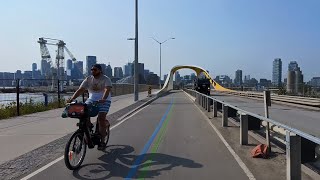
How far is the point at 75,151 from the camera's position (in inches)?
361

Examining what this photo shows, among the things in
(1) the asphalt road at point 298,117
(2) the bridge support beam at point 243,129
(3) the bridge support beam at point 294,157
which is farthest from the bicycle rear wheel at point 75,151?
(1) the asphalt road at point 298,117

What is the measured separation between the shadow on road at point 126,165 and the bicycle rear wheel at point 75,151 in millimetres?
156

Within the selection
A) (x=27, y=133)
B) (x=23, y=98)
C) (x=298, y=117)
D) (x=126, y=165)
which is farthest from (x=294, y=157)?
(x=23, y=98)

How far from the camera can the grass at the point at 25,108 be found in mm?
22138

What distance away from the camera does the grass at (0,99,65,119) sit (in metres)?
22.1

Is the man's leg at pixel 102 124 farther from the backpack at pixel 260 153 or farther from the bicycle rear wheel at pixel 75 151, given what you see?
the backpack at pixel 260 153

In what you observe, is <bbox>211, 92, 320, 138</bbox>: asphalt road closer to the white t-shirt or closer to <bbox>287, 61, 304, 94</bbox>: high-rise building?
Answer: the white t-shirt

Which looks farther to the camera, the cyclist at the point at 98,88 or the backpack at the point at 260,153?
the cyclist at the point at 98,88

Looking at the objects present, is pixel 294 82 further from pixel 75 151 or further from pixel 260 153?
pixel 75 151

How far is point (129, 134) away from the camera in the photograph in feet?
49.5

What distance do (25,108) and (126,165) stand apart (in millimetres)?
16341

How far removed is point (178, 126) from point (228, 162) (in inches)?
321

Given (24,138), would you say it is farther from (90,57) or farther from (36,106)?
(90,57)

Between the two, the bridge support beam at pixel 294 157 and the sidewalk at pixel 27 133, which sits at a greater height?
the bridge support beam at pixel 294 157
